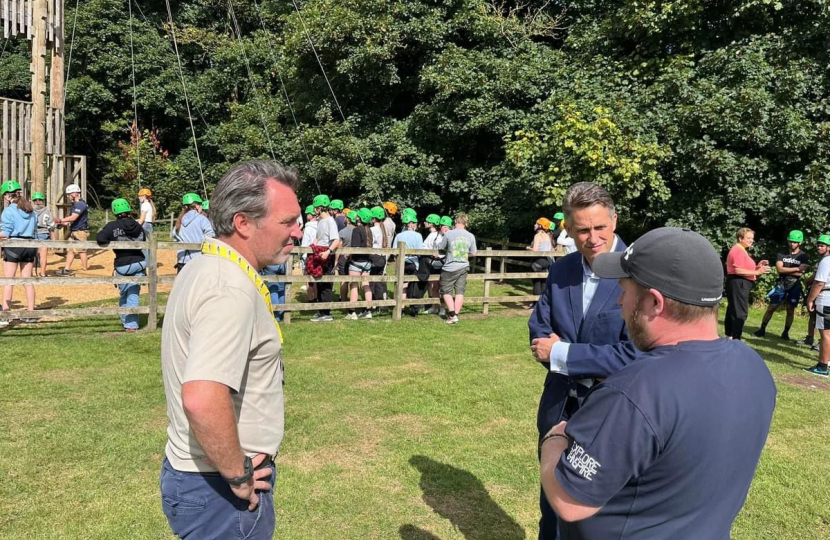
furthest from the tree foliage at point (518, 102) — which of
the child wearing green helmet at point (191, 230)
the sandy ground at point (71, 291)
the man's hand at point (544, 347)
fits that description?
the man's hand at point (544, 347)

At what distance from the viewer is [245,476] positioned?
1804 mm

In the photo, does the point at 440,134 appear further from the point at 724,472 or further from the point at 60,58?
the point at 724,472

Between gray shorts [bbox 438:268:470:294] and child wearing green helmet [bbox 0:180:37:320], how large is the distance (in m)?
6.23

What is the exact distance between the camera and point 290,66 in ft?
72.5

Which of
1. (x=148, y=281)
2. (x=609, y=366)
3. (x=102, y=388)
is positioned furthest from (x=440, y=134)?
(x=609, y=366)

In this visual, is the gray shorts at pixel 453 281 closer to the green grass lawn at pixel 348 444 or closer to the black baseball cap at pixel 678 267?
the green grass lawn at pixel 348 444

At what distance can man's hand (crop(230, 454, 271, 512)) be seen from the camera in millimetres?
1834

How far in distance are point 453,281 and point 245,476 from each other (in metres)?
8.36

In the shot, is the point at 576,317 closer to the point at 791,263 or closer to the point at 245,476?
the point at 245,476

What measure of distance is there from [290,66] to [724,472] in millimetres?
23029

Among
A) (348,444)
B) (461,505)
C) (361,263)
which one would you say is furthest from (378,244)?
(461,505)

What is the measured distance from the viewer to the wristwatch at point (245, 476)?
1.79 m

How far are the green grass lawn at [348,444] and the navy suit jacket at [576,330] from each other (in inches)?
62.8

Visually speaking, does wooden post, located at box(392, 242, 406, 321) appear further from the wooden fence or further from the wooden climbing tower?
the wooden climbing tower
